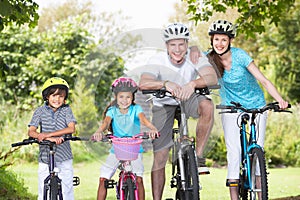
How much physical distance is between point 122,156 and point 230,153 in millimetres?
1017

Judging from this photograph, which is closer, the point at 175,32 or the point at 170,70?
the point at 175,32

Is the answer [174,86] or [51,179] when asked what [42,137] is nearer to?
[51,179]

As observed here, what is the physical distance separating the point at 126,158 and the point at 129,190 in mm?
259

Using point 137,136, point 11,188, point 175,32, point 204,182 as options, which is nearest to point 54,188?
point 137,136

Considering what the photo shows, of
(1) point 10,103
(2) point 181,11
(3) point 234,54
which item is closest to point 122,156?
(3) point 234,54

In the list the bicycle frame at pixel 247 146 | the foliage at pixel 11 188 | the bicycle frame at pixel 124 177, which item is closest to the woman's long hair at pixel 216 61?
the bicycle frame at pixel 247 146

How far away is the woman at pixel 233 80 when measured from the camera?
5621 mm

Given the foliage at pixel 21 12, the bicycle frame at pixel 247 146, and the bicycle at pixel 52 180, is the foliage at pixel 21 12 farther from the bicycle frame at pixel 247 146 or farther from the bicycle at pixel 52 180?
the bicycle frame at pixel 247 146

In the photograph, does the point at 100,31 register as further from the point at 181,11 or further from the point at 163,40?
the point at 163,40

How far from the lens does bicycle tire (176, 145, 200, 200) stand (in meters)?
5.11

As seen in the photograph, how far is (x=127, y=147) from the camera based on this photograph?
5.18 metres

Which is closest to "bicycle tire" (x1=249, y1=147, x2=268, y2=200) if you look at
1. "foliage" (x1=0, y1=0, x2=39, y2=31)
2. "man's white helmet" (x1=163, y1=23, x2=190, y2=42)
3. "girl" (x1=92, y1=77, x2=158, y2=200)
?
"girl" (x1=92, y1=77, x2=158, y2=200)

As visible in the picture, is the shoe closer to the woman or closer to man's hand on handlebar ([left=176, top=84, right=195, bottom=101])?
the woman

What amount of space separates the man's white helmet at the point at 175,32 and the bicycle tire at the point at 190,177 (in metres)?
0.85
